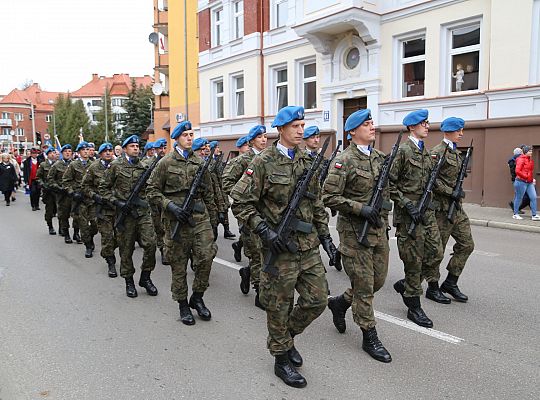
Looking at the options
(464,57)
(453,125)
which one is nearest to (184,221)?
(453,125)

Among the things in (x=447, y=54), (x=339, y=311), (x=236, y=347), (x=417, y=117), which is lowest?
(x=236, y=347)

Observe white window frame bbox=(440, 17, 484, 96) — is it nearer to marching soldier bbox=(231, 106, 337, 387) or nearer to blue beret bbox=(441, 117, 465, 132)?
blue beret bbox=(441, 117, 465, 132)

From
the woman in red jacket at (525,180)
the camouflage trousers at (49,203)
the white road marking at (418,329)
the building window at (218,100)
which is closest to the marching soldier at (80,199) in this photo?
the camouflage trousers at (49,203)

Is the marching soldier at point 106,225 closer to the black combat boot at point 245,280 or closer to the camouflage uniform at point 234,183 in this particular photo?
the camouflage uniform at point 234,183

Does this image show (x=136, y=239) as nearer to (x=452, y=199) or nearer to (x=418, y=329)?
(x=418, y=329)

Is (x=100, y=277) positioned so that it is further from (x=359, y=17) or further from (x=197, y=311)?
(x=359, y=17)

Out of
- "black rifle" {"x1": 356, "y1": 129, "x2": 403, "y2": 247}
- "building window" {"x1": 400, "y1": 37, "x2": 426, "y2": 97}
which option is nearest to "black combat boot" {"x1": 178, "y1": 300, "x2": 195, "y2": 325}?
"black rifle" {"x1": 356, "y1": 129, "x2": 403, "y2": 247}

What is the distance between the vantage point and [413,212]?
4500mm

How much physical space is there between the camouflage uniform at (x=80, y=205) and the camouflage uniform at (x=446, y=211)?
226 inches

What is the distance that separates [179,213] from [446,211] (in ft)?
9.28

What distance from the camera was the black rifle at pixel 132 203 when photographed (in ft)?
19.4

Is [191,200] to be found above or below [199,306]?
above

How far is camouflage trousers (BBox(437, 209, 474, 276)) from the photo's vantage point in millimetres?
5184

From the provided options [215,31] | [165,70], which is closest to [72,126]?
[165,70]
